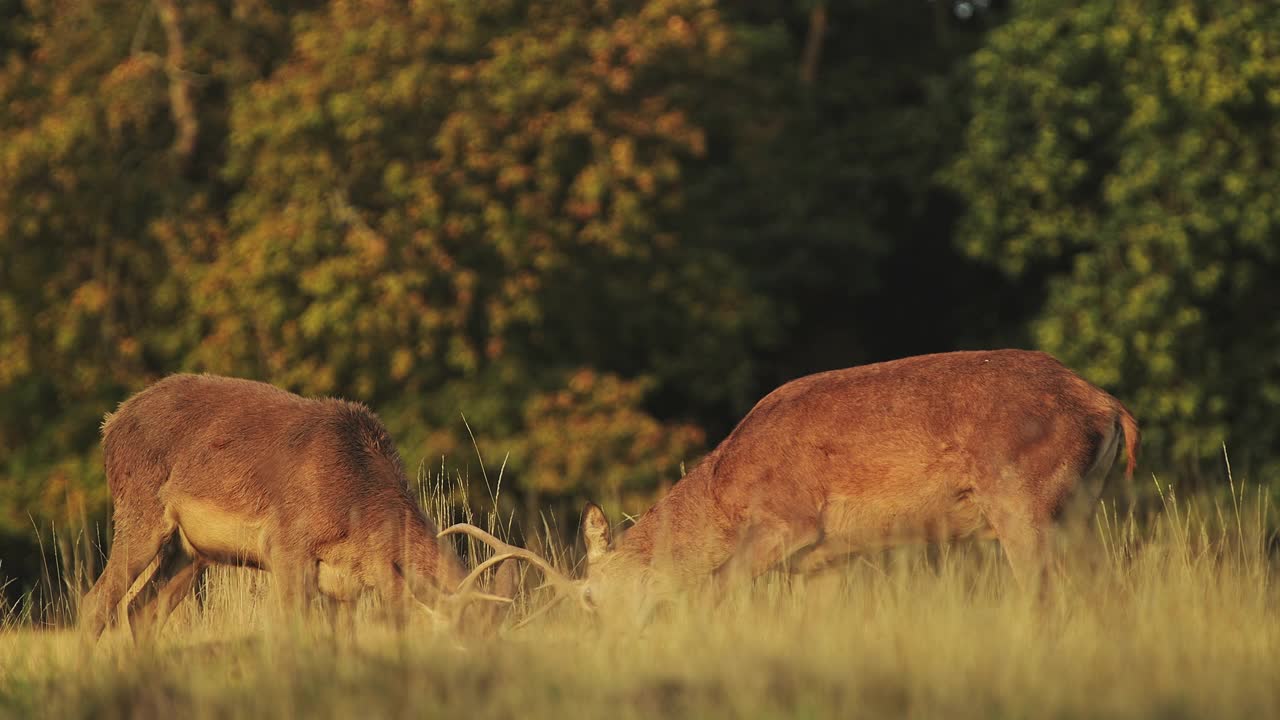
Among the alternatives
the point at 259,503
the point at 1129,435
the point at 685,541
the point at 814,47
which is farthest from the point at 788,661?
the point at 814,47

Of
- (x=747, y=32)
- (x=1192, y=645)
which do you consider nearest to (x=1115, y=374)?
(x=747, y=32)

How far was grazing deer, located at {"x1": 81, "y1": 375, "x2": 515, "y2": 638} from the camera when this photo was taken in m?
8.02

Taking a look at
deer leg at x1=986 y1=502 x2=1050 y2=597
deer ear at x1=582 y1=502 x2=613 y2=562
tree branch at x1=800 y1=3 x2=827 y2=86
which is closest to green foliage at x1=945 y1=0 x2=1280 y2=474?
tree branch at x1=800 y1=3 x2=827 y2=86

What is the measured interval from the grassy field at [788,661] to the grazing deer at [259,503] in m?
0.45

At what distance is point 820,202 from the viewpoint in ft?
71.5

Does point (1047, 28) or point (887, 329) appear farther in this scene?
point (887, 329)

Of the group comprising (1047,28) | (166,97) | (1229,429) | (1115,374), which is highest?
(166,97)

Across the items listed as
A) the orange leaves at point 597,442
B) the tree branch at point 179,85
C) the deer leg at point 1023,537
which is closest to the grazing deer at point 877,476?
the deer leg at point 1023,537

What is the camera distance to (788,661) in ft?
19.2

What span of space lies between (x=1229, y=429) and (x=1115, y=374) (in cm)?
220

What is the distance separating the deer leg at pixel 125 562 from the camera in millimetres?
8578

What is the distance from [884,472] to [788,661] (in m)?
2.45

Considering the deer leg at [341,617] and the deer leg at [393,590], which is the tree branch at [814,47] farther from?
the deer leg at [393,590]

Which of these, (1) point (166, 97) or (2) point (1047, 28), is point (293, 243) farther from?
(2) point (1047, 28)
